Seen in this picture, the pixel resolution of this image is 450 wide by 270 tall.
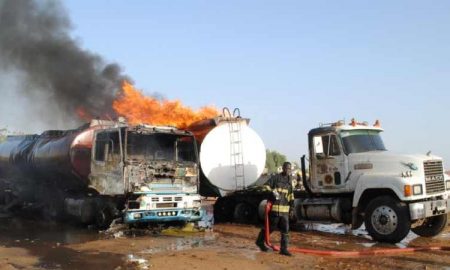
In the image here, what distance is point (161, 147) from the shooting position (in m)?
13.3

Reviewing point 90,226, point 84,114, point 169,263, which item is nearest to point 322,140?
point 169,263

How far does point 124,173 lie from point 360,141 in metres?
6.32

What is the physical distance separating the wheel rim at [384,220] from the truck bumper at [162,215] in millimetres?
4775

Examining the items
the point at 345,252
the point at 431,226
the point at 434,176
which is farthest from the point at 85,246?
the point at 431,226

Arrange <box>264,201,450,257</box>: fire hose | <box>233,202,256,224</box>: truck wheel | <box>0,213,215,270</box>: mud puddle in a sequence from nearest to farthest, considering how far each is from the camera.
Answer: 1. <box>0,213,215,270</box>: mud puddle
2. <box>264,201,450,257</box>: fire hose
3. <box>233,202,256,224</box>: truck wheel

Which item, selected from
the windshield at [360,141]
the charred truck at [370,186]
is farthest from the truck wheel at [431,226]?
the windshield at [360,141]

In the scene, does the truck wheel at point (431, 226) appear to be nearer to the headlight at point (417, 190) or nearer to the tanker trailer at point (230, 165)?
the headlight at point (417, 190)

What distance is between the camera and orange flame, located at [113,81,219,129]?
1727cm

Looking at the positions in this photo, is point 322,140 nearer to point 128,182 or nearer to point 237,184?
point 237,184

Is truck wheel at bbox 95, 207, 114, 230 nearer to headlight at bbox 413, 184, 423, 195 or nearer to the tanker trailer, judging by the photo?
the tanker trailer

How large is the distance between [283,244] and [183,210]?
4304 mm

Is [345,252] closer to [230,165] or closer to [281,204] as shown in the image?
[281,204]

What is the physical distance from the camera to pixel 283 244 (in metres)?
9.33

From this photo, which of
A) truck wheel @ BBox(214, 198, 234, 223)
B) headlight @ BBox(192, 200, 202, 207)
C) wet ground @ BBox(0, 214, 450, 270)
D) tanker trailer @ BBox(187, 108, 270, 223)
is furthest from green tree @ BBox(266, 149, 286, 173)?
wet ground @ BBox(0, 214, 450, 270)
